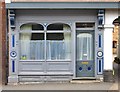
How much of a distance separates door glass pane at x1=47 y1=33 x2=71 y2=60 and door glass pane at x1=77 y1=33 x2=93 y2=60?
1.57 ft

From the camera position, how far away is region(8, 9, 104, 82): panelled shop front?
1498cm

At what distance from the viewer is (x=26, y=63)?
15117 mm

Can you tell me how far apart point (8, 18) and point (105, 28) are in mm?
4215

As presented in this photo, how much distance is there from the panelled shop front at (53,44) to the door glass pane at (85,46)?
4 cm

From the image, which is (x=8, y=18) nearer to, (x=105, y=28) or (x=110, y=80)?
(x=105, y=28)

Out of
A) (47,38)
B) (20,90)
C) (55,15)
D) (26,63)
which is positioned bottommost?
(20,90)

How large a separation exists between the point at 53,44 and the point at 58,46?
0.81 ft

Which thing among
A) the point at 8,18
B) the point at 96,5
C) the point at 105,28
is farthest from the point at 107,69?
the point at 8,18

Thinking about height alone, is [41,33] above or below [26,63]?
above

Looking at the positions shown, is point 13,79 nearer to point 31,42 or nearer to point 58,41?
point 31,42

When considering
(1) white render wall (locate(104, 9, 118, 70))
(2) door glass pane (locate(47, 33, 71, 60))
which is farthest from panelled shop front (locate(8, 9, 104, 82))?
(1) white render wall (locate(104, 9, 118, 70))

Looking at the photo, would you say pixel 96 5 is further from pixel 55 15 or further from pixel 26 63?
pixel 26 63

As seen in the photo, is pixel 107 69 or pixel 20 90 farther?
pixel 107 69

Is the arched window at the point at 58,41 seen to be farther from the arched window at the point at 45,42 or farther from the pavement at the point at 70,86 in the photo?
the pavement at the point at 70,86
